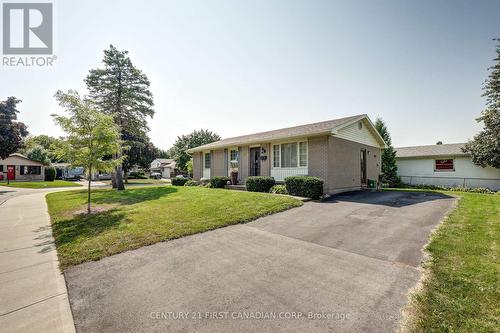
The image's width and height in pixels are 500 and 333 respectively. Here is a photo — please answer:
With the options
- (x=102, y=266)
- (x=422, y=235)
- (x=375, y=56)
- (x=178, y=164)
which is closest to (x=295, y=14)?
Result: (x=375, y=56)

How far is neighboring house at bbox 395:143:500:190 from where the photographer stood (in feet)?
60.6

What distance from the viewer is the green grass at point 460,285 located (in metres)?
2.42

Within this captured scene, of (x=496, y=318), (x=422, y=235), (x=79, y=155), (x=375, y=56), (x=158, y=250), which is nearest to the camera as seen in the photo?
(x=496, y=318)

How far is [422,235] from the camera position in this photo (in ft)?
17.6

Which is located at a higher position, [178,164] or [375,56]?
[375,56]

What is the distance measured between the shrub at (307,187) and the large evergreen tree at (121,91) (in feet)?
49.6

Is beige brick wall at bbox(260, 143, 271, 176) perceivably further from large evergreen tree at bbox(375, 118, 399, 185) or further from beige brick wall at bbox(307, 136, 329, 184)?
large evergreen tree at bbox(375, 118, 399, 185)

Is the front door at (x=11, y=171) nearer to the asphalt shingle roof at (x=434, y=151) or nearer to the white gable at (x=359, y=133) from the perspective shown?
the white gable at (x=359, y=133)

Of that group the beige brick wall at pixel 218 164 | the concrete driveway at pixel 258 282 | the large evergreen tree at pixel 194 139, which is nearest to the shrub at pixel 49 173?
the large evergreen tree at pixel 194 139

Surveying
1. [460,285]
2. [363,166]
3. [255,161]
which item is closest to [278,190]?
[255,161]

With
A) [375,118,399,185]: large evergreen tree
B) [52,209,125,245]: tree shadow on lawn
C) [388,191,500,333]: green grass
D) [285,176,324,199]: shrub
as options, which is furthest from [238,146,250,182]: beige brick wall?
[375,118,399,185]: large evergreen tree

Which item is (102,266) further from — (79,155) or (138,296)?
(79,155)

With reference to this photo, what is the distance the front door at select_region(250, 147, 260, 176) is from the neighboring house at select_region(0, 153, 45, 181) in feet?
124

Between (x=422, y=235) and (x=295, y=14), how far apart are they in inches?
386
